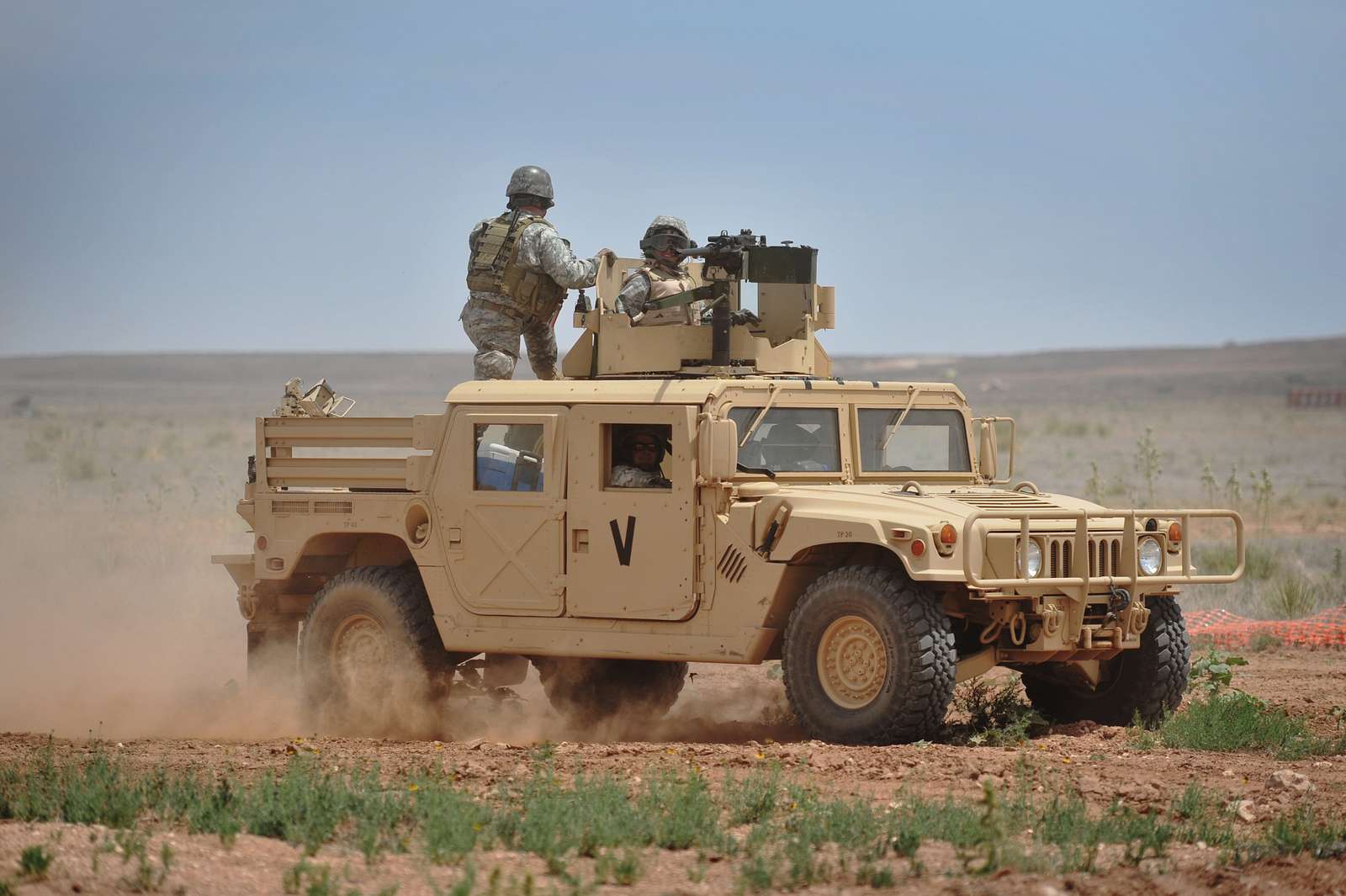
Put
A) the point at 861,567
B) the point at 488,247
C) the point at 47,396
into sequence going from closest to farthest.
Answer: the point at 861,567
the point at 488,247
the point at 47,396

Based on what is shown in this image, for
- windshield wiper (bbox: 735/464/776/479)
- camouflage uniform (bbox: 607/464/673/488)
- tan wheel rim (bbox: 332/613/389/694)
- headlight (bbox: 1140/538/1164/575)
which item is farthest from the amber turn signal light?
tan wheel rim (bbox: 332/613/389/694)

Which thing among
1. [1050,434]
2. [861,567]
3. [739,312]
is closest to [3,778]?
[861,567]

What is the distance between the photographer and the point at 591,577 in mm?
10367

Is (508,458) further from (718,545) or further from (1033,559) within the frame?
(1033,559)

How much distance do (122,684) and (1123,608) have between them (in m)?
6.78

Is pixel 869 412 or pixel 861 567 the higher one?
pixel 869 412

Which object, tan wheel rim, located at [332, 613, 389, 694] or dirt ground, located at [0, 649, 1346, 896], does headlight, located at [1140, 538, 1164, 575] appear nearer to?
dirt ground, located at [0, 649, 1346, 896]

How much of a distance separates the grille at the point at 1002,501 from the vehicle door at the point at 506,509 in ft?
7.01

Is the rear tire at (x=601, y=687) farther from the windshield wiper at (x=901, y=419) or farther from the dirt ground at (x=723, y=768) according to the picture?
the windshield wiper at (x=901, y=419)

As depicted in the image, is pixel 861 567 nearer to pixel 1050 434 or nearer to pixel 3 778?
pixel 3 778

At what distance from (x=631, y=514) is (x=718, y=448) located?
32.5 inches

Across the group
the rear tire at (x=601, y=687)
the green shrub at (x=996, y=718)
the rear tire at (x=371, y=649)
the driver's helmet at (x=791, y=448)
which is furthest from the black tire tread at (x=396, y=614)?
the green shrub at (x=996, y=718)

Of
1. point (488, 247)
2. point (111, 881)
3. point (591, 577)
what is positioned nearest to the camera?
point (111, 881)

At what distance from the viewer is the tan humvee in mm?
9547
